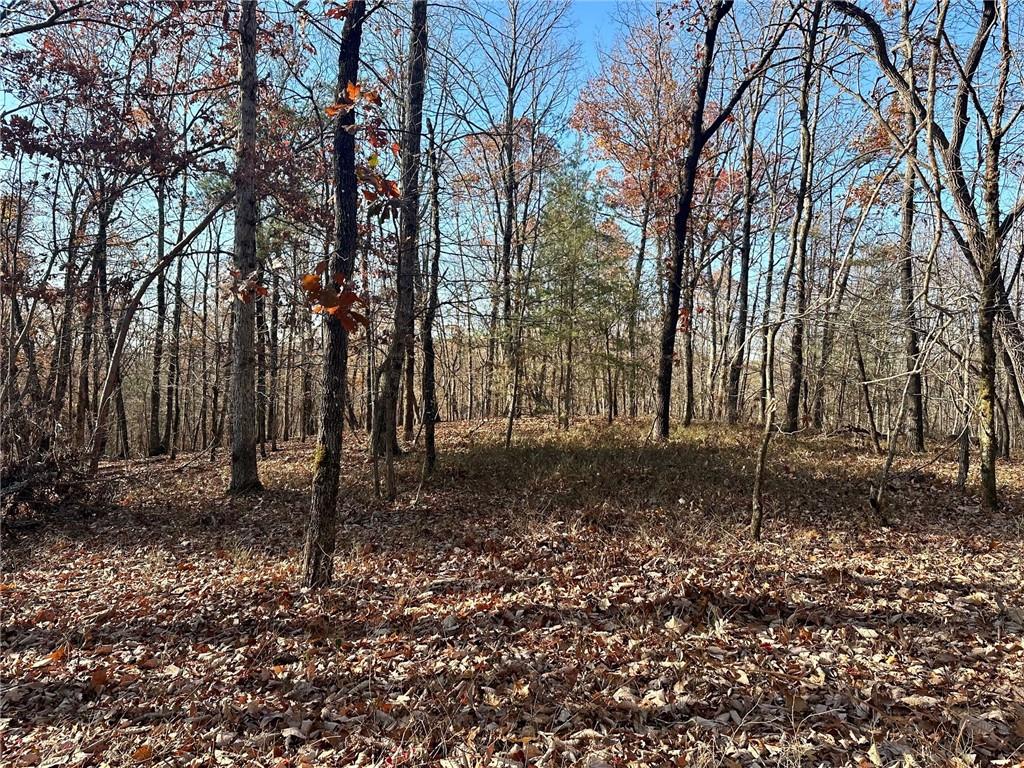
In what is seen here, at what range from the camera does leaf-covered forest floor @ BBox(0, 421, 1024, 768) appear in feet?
11.1

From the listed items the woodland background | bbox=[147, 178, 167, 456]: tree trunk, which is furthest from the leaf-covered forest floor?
bbox=[147, 178, 167, 456]: tree trunk

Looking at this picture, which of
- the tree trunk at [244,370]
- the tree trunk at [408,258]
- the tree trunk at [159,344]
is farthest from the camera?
the tree trunk at [159,344]

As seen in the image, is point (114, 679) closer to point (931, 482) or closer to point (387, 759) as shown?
point (387, 759)

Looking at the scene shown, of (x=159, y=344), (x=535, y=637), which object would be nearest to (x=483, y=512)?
(x=535, y=637)

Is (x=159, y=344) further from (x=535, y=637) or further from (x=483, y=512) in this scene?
(x=535, y=637)

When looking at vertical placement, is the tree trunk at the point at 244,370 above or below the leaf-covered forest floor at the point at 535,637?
above

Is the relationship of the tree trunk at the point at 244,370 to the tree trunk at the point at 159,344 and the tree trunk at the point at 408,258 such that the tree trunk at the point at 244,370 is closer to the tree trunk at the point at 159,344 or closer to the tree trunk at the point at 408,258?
the tree trunk at the point at 408,258

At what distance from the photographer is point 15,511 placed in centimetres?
947

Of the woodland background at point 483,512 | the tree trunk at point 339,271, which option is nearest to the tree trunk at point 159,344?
the woodland background at point 483,512

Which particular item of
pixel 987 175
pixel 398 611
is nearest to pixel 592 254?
pixel 987 175

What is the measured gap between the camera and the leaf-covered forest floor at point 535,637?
11.1ft

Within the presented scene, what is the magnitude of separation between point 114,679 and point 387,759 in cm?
260

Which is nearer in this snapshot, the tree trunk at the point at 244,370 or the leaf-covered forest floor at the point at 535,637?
the leaf-covered forest floor at the point at 535,637

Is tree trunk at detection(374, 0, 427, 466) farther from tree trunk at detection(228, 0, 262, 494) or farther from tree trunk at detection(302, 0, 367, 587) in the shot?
tree trunk at detection(228, 0, 262, 494)
